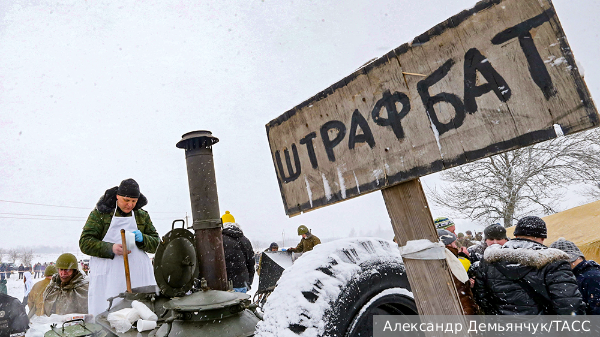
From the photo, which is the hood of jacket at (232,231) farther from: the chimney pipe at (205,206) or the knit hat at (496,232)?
the knit hat at (496,232)

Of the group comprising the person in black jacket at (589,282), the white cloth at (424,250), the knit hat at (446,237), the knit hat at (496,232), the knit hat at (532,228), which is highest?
the white cloth at (424,250)

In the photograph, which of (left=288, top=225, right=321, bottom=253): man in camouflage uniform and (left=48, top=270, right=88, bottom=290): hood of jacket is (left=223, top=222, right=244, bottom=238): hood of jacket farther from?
(left=288, top=225, right=321, bottom=253): man in camouflage uniform

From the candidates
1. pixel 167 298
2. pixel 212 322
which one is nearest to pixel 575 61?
pixel 212 322

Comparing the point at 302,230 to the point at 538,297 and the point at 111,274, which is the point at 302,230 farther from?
the point at 538,297

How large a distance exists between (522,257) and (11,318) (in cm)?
683

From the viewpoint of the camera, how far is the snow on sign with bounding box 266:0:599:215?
0.99 metres

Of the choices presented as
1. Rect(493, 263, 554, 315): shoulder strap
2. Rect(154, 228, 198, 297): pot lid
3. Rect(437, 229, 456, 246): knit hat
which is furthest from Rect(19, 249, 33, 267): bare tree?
Rect(493, 263, 554, 315): shoulder strap

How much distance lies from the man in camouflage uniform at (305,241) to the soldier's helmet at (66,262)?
4.38 metres

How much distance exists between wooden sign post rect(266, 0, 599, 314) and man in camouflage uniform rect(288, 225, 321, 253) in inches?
282

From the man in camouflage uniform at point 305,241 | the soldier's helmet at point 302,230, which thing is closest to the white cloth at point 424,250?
the man in camouflage uniform at point 305,241

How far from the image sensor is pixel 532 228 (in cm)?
304

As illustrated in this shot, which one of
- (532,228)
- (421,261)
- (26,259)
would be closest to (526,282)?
(532,228)

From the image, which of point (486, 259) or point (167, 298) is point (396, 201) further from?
point (167, 298)

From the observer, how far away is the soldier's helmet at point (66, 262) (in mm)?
5461
